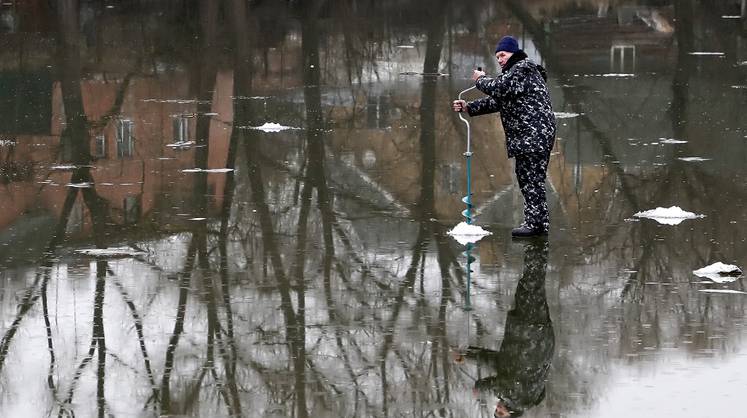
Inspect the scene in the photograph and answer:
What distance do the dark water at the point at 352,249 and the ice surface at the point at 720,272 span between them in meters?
0.16

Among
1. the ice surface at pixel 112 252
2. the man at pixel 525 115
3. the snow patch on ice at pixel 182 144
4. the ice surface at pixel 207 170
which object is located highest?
the man at pixel 525 115

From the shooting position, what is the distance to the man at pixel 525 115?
10.8 meters

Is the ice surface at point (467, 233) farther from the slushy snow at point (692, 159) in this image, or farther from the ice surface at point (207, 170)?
the slushy snow at point (692, 159)

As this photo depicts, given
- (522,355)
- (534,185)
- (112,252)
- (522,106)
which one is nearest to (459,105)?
(522,106)

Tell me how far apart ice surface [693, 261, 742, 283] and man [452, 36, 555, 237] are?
1.62 metres

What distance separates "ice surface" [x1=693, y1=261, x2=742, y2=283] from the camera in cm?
955

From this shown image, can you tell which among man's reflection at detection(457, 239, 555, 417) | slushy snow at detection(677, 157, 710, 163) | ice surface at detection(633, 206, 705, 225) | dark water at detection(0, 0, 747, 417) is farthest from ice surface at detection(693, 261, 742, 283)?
slushy snow at detection(677, 157, 710, 163)

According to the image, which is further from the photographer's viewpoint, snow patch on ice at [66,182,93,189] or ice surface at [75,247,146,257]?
snow patch on ice at [66,182,93,189]

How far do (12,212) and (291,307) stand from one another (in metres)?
4.18

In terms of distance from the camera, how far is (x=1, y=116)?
61.0 ft

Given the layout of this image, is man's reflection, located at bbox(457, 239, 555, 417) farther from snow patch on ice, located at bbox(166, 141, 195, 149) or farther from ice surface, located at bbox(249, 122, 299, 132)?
ice surface, located at bbox(249, 122, 299, 132)

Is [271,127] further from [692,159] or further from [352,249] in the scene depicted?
[352,249]

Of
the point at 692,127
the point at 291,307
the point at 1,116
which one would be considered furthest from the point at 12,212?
the point at 692,127

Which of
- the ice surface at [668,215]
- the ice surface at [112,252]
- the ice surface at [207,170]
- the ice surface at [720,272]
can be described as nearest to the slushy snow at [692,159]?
the ice surface at [668,215]
